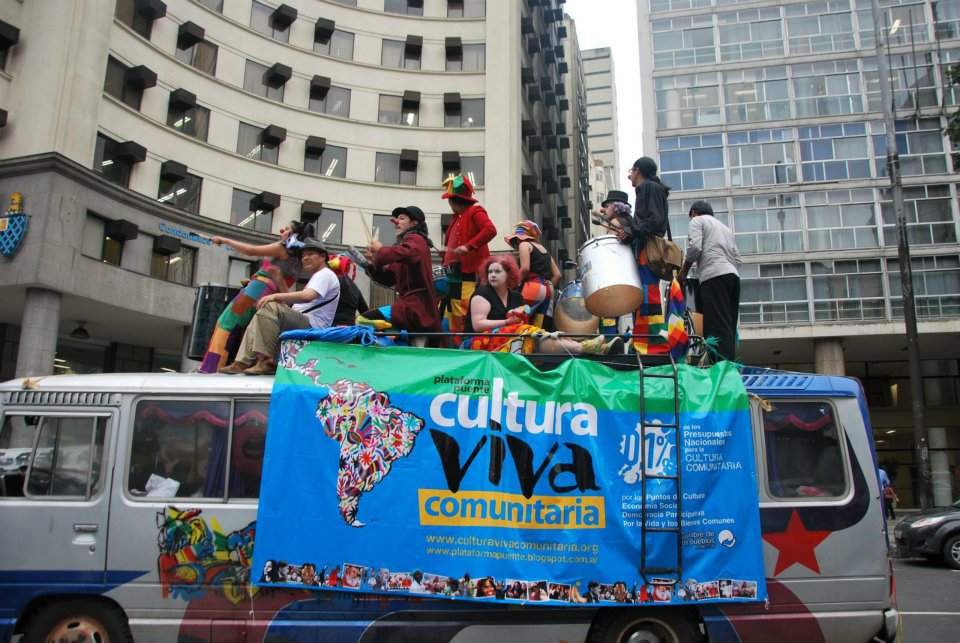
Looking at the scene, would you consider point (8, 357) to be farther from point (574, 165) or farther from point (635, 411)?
point (574, 165)

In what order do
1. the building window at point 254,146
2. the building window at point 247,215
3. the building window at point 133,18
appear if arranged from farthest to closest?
the building window at point 254,146 < the building window at point 247,215 < the building window at point 133,18

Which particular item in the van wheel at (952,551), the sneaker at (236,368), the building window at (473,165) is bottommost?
the van wheel at (952,551)

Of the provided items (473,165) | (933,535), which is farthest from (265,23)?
(933,535)

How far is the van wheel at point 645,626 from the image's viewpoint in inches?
202

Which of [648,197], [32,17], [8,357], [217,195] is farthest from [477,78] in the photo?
[648,197]

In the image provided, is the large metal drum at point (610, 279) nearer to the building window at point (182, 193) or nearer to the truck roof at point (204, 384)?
the truck roof at point (204, 384)

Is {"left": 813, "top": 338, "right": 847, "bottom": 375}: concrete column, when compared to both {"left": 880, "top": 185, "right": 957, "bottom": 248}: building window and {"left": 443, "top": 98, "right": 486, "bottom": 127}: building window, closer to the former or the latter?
{"left": 880, "top": 185, "right": 957, "bottom": 248}: building window

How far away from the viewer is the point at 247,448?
5.26 metres

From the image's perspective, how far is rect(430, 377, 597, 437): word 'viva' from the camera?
17.3 ft

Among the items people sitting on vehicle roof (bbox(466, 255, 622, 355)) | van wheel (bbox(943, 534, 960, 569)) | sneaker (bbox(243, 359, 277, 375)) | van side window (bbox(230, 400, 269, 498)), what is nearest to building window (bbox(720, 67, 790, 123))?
van wheel (bbox(943, 534, 960, 569))

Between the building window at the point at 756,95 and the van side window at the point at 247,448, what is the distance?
31630 mm

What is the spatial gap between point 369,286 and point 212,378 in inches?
890

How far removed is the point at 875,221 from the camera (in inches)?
1171

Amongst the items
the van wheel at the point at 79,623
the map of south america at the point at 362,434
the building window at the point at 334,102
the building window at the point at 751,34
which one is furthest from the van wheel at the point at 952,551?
the building window at the point at 751,34
